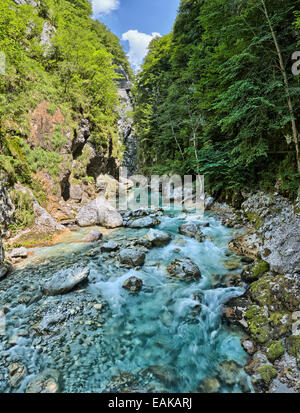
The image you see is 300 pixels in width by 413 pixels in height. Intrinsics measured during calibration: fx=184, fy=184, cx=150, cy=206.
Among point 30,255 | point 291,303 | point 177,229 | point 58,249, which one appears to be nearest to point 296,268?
point 291,303

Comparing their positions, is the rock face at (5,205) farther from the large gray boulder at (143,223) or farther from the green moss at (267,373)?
the green moss at (267,373)

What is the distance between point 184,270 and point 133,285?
126 centimetres

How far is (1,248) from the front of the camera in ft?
15.4

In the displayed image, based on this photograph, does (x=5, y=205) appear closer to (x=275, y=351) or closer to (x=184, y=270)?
(x=184, y=270)

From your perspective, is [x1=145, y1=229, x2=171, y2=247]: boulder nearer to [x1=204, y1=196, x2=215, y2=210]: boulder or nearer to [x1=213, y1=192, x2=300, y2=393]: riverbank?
[x1=213, y1=192, x2=300, y2=393]: riverbank

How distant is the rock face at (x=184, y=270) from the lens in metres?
4.30

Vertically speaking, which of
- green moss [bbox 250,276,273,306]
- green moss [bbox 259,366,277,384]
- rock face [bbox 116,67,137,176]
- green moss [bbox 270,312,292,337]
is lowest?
green moss [bbox 259,366,277,384]

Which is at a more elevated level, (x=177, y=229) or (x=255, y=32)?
(x=255, y=32)

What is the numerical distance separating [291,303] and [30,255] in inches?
247

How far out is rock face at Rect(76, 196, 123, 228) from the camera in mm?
8164

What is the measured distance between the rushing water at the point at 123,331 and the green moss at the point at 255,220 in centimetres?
146

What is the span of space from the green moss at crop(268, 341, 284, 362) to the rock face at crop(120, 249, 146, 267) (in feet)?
10.5

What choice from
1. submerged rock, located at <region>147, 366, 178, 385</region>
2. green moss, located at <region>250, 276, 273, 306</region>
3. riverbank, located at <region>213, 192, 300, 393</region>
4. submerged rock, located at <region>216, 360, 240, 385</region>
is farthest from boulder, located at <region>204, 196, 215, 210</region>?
submerged rock, located at <region>147, 366, 178, 385</region>

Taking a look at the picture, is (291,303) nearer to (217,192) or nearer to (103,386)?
(103,386)
